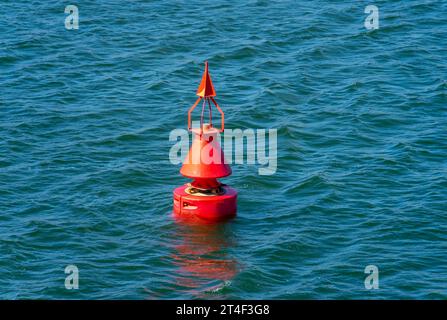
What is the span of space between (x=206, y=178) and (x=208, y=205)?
0.59 m

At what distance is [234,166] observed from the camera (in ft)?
89.6

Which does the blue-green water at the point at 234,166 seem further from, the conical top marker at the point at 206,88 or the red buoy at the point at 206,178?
the conical top marker at the point at 206,88

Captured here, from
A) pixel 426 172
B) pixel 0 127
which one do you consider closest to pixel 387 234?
pixel 426 172

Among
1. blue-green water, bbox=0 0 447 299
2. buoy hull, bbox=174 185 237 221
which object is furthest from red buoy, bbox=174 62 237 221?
blue-green water, bbox=0 0 447 299

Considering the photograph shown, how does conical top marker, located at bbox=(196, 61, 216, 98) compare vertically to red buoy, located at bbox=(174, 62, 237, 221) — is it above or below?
above

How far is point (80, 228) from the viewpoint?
23688 millimetres

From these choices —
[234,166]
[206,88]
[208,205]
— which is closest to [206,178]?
[208,205]

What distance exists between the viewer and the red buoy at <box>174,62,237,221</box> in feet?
78.1

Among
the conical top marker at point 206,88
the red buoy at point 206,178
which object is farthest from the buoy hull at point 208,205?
the conical top marker at point 206,88

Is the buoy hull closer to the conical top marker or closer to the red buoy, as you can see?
the red buoy

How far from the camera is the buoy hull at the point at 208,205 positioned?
2375 cm

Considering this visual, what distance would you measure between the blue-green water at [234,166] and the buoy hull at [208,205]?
0.31 metres

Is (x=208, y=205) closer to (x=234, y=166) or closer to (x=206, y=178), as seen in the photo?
(x=206, y=178)
